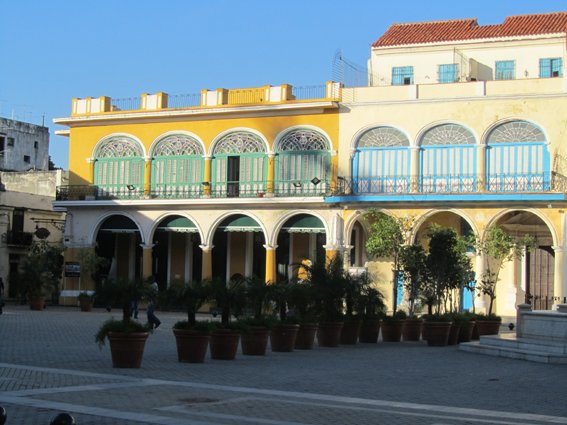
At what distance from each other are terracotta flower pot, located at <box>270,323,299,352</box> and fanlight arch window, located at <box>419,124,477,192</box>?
60.8ft

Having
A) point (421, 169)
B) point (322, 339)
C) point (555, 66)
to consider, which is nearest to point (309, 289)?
point (322, 339)

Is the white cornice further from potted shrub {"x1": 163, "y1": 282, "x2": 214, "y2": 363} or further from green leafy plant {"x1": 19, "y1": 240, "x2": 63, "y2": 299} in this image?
potted shrub {"x1": 163, "y1": 282, "x2": 214, "y2": 363}

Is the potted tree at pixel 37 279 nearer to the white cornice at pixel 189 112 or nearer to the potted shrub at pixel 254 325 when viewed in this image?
the white cornice at pixel 189 112

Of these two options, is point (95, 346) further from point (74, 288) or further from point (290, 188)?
Answer: point (74, 288)

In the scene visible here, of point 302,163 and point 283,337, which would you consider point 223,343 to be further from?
point 302,163

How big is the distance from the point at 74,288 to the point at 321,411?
115 ft

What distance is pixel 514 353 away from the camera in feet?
66.0

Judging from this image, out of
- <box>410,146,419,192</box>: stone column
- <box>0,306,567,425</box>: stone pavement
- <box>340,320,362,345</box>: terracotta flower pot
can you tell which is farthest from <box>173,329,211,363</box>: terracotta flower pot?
<box>410,146,419,192</box>: stone column

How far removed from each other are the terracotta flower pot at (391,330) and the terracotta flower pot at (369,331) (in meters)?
0.71

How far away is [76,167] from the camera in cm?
4528

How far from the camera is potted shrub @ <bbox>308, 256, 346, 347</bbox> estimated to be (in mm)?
23203

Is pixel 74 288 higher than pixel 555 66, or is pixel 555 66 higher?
pixel 555 66


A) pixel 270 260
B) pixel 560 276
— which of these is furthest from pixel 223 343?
pixel 270 260

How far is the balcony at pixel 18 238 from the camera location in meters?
49.0
